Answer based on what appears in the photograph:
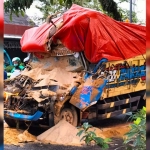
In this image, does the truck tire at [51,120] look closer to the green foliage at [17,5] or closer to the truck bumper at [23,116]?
the truck bumper at [23,116]

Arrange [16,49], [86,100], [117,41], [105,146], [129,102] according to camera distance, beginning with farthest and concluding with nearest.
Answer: [16,49], [129,102], [117,41], [86,100], [105,146]

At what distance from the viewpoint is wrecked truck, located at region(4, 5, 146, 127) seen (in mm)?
8375

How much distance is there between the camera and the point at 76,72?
904 cm

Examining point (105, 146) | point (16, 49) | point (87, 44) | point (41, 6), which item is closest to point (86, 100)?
point (87, 44)

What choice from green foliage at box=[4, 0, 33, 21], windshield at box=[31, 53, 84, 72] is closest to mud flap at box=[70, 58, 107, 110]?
windshield at box=[31, 53, 84, 72]

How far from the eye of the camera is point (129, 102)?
33.6 feet

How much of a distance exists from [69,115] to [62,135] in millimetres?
681

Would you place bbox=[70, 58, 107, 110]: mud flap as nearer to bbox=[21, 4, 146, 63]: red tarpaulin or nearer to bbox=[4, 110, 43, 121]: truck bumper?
bbox=[21, 4, 146, 63]: red tarpaulin

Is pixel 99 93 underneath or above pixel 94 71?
underneath

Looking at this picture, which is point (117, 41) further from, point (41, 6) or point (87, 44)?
point (41, 6)

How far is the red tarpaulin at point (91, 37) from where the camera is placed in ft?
29.0

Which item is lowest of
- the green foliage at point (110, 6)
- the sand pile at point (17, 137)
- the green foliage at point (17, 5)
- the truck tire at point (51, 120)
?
the sand pile at point (17, 137)

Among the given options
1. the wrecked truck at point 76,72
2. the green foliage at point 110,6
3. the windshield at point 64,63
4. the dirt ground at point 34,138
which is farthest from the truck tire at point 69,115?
the green foliage at point 110,6

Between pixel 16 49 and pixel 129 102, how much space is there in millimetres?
14405
